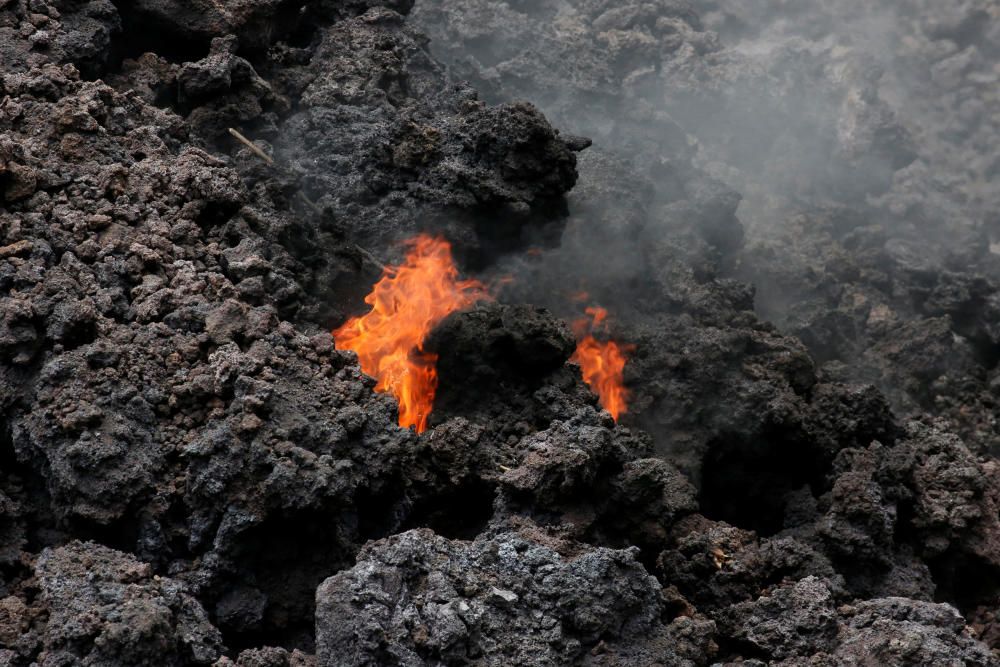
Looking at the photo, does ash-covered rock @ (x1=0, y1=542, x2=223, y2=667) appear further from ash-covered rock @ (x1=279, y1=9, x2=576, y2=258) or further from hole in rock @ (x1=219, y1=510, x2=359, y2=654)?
ash-covered rock @ (x1=279, y1=9, x2=576, y2=258)

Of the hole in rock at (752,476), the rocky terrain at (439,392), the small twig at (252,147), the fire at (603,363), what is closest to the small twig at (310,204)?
the rocky terrain at (439,392)

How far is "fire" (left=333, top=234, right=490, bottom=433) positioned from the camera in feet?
23.8

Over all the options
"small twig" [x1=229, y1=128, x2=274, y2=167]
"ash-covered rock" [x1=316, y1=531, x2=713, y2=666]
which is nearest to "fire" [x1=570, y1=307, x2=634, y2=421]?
"small twig" [x1=229, y1=128, x2=274, y2=167]

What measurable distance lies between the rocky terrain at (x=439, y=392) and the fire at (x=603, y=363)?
0.11m

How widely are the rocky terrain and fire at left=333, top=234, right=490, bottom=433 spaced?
13 centimetres

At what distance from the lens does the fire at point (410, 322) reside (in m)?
7.26

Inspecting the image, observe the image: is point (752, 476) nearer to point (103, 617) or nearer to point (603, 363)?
point (603, 363)

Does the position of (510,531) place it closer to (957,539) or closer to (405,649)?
(405,649)

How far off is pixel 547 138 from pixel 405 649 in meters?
4.53

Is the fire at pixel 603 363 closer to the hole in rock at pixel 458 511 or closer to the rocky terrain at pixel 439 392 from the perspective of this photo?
the rocky terrain at pixel 439 392

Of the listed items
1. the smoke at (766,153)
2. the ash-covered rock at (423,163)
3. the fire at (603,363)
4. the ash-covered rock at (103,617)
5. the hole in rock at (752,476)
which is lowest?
the ash-covered rock at (103,617)

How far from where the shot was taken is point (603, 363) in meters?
8.35

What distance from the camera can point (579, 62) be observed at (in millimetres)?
12453

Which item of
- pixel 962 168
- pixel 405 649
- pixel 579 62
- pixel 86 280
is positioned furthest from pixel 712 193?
pixel 405 649
